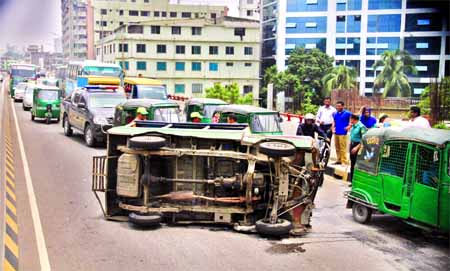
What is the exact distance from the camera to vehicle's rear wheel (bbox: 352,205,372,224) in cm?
819

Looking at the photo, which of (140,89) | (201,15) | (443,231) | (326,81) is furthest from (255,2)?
(443,231)

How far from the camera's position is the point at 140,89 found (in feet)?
75.8

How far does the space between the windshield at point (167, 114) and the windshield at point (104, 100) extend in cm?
362

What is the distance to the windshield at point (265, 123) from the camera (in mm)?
12359

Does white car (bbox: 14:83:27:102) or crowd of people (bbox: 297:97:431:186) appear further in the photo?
white car (bbox: 14:83:27:102)

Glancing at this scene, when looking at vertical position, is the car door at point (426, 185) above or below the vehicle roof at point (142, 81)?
below

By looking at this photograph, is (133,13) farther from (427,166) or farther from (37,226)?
(427,166)

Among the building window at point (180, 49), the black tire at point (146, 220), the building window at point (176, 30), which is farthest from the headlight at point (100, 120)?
the building window at point (180, 49)

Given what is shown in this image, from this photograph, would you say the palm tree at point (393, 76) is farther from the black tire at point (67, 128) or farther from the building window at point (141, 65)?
the black tire at point (67, 128)

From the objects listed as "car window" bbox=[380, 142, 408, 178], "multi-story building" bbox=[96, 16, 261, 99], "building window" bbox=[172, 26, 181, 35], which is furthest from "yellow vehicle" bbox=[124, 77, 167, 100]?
"building window" bbox=[172, 26, 181, 35]

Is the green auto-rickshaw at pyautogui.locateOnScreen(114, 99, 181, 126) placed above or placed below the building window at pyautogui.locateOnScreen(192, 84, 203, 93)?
below

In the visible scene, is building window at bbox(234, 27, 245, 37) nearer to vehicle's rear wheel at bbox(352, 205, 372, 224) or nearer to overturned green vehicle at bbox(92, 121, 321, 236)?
vehicle's rear wheel at bbox(352, 205, 372, 224)

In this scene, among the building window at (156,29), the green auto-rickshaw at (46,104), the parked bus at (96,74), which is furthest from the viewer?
the building window at (156,29)

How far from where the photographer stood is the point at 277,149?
7.18 metres
